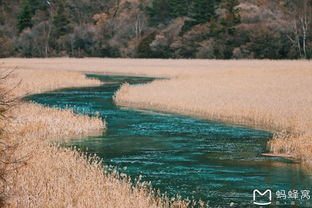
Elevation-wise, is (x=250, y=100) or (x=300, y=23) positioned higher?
(x=300, y=23)

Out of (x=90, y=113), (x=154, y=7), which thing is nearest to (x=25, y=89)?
(x=90, y=113)

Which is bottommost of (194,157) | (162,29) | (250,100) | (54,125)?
(194,157)

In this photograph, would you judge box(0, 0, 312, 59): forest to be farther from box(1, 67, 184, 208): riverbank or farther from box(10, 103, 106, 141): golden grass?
box(1, 67, 184, 208): riverbank

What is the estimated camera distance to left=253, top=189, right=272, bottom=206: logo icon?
14287 mm

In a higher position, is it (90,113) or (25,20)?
(25,20)

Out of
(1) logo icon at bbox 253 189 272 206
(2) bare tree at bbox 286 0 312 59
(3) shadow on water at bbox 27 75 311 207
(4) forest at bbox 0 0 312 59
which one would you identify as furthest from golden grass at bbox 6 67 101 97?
(2) bare tree at bbox 286 0 312 59

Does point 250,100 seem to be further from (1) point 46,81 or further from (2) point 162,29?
(2) point 162,29

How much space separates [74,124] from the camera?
26.9m

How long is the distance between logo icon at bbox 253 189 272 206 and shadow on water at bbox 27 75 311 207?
172 millimetres

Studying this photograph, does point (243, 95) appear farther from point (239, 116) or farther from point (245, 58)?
point (245, 58)

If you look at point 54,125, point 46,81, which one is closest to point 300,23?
point 46,81

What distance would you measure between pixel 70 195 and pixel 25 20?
417ft

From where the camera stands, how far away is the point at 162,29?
109 m

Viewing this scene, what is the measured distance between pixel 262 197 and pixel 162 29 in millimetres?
96055
